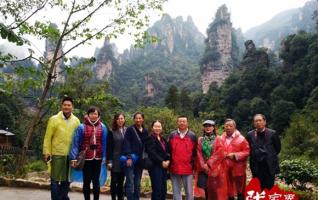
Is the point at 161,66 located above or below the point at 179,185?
above

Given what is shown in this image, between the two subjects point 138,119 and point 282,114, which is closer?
point 138,119

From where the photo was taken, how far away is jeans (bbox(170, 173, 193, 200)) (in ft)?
17.1

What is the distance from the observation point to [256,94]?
40.9 meters

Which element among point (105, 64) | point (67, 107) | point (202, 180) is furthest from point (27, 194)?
point (105, 64)

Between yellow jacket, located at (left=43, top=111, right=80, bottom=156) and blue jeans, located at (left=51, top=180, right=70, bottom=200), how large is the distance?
0.38 m

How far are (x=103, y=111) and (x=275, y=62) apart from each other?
137 feet

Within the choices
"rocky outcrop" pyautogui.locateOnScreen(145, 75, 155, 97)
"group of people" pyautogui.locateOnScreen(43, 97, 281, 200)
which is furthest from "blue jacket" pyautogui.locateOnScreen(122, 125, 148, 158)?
"rocky outcrop" pyautogui.locateOnScreen(145, 75, 155, 97)

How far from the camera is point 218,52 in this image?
7162 centimetres

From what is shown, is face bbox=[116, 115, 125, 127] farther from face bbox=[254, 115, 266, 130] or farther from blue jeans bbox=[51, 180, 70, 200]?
face bbox=[254, 115, 266, 130]

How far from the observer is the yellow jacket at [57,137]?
4.87m

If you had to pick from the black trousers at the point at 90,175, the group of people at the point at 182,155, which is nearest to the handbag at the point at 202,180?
the group of people at the point at 182,155

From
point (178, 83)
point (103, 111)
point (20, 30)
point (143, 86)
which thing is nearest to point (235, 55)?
point (178, 83)

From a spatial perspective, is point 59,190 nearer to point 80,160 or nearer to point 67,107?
point 80,160

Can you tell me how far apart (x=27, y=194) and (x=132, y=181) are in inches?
110
